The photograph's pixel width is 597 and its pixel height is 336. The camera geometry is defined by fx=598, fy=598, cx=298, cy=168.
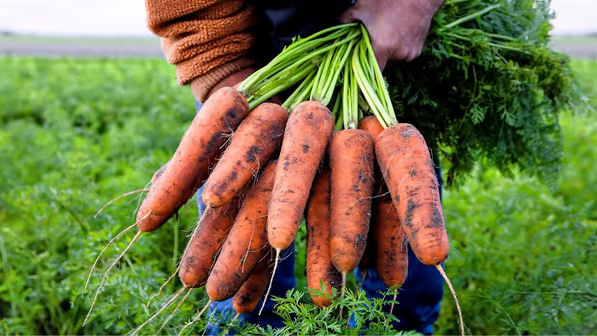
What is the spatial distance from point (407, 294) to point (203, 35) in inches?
46.6

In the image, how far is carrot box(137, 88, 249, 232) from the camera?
170 centimetres

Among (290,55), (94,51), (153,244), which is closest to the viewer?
(290,55)

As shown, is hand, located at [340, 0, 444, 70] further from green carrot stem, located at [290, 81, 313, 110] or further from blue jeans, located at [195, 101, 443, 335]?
blue jeans, located at [195, 101, 443, 335]

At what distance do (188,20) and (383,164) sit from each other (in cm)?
76

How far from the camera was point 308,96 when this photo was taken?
1.82 meters

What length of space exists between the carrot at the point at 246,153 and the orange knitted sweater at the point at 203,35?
0.90 feet

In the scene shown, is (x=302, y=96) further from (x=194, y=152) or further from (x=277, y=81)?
(x=194, y=152)

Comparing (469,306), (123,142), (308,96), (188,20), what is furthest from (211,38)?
(123,142)

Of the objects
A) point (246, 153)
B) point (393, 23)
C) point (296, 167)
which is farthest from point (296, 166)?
point (393, 23)

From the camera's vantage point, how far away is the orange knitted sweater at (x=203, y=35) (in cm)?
183

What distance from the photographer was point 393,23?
6.06 feet

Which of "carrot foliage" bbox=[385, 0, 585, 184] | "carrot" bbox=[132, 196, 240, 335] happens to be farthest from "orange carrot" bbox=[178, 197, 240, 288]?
"carrot foliage" bbox=[385, 0, 585, 184]

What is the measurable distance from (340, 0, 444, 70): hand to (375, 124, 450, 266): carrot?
1.09 feet

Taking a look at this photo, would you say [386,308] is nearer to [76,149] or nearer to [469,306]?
[469,306]
